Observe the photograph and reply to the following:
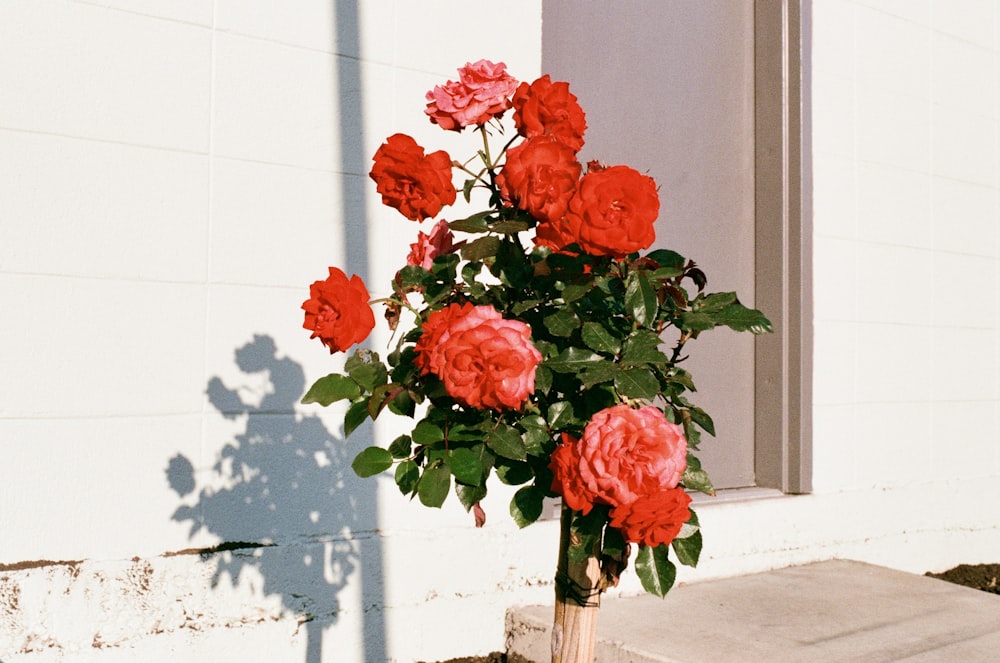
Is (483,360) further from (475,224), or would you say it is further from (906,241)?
(906,241)

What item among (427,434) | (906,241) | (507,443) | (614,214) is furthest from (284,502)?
(906,241)

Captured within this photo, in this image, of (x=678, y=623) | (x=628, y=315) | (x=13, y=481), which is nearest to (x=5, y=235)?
(x=13, y=481)

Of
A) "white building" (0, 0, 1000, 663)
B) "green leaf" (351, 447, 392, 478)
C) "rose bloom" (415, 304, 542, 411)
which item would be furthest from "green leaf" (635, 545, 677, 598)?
"white building" (0, 0, 1000, 663)

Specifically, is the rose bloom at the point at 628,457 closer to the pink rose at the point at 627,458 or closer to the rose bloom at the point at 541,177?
the pink rose at the point at 627,458

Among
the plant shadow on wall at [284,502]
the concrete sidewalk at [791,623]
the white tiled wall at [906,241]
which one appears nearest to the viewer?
the plant shadow on wall at [284,502]

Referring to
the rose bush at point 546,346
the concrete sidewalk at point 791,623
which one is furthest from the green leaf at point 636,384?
the concrete sidewalk at point 791,623

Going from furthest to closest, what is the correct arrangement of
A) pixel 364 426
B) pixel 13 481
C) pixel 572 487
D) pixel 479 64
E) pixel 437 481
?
1. pixel 364 426
2. pixel 13 481
3. pixel 479 64
4. pixel 437 481
5. pixel 572 487

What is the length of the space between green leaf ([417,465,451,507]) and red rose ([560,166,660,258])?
0.41 m

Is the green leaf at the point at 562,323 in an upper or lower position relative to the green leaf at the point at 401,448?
upper

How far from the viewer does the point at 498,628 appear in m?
3.31

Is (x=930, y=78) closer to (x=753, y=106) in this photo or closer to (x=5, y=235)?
(x=753, y=106)

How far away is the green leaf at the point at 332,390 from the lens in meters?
1.58

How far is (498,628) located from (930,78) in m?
3.65

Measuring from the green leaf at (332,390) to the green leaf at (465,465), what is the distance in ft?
0.68
